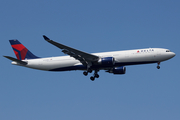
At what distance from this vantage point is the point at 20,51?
4962 centimetres

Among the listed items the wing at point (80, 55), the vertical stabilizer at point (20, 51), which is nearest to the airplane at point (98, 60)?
the wing at point (80, 55)

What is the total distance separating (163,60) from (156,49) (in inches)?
78.2

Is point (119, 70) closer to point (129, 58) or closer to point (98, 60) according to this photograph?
point (129, 58)

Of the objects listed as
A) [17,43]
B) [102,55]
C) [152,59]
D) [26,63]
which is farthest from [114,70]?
[17,43]

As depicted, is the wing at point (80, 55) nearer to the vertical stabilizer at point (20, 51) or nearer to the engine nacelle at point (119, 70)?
the engine nacelle at point (119, 70)

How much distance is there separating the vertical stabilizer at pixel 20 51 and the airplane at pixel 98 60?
2.29 meters

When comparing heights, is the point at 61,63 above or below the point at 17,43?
below

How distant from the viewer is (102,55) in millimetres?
43562

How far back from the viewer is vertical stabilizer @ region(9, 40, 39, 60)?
48906 millimetres

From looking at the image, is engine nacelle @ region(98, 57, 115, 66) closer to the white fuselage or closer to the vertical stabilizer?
the white fuselage

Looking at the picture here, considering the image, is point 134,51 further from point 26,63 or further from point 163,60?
point 26,63

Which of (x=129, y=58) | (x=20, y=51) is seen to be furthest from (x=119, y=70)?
(x=20, y=51)

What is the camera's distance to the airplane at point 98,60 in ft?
137

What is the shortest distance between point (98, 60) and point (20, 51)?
1552 centimetres
